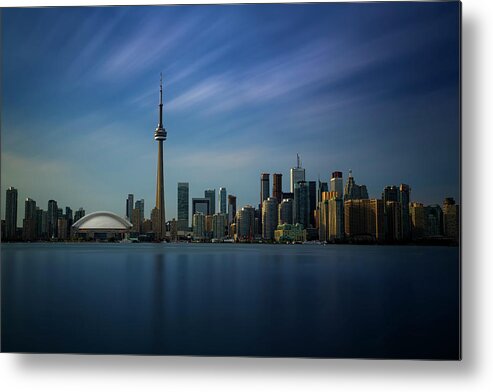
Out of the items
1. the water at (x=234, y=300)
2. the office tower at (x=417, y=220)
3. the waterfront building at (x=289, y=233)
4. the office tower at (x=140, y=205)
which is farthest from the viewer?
the waterfront building at (x=289, y=233)

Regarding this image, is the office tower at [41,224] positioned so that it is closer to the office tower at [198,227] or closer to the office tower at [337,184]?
the office tower at [198,227]

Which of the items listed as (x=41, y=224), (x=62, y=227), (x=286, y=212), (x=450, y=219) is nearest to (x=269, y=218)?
(x=286, y=212)

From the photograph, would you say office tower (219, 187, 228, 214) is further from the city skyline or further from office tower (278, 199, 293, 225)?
office tower (278, 199, 293, 225)

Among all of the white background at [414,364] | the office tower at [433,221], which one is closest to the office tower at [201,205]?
the white background at [414,364]

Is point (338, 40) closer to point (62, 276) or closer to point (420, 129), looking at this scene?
point (420, 129)

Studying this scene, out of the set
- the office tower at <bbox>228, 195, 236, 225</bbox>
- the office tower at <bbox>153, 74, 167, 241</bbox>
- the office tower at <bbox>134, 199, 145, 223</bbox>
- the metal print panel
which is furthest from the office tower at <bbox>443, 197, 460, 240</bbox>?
the office tower at <bbox>134, 199, 145, 223</bbox>
